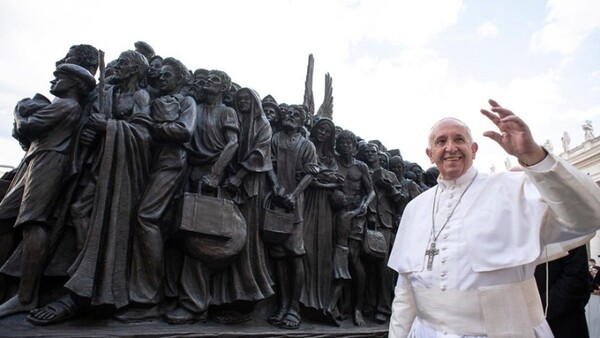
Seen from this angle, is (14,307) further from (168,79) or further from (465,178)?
(465,178)

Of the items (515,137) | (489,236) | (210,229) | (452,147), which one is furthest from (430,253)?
(210,229)

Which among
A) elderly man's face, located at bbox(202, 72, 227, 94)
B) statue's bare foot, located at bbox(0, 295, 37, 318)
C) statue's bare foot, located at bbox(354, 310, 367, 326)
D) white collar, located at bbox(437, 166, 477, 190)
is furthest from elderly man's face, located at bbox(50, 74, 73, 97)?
statue's bare foot, located at bbox(354, 310, 367, 326)

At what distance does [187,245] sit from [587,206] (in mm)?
3810

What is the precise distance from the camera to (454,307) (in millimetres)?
2289

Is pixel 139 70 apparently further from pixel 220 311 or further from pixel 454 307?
pixel 454 307

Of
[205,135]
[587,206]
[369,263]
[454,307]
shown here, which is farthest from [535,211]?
[369,263]

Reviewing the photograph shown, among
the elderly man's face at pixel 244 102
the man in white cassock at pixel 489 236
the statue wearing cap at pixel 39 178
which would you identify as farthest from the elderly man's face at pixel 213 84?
the man in white cassock at pixel 489 236

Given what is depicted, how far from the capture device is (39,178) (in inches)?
170

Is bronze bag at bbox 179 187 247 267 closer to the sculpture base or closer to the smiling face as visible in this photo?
the sculpture base

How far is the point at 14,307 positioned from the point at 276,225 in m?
2.78

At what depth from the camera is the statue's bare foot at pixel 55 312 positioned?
393 centimetres

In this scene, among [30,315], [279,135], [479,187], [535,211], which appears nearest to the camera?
[535,211]

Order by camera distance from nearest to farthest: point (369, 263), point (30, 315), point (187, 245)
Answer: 1. point (30, 315)
2. point (187, 245)
3. point (369, 263)

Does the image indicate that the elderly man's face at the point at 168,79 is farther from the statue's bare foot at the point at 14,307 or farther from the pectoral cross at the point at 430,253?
the pectoral cross at the point at 430,253
